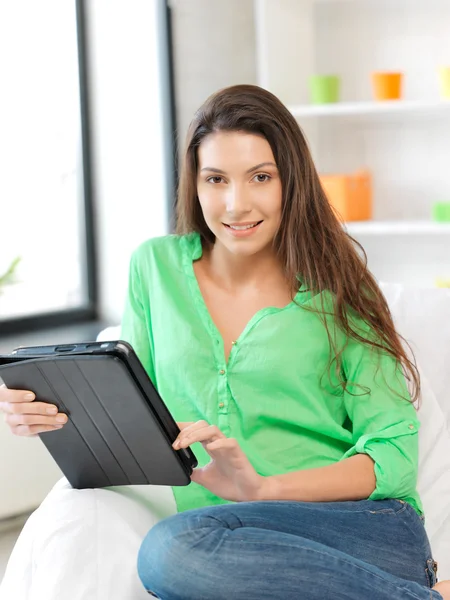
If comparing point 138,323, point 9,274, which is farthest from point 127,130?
point 138,323

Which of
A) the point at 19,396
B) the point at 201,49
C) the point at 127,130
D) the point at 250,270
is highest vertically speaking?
the point at 201,49

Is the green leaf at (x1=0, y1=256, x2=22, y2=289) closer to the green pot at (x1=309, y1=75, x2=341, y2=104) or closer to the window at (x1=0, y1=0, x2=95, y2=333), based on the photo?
the window at (x1=0, y1=0, x2=95, y2=333)

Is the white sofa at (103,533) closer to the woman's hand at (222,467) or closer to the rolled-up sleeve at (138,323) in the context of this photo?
the woman's hand at (222,467)

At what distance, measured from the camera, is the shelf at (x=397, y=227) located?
289cm

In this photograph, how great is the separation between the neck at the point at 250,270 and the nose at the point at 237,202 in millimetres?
152

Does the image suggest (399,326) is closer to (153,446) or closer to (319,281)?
(319,281)

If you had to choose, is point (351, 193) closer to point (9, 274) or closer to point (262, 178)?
point (9, 274)

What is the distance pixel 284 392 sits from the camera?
1.59 m

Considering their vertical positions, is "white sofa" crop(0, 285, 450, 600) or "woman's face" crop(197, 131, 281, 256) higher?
"woman's face" crop(197, 131, 281, 256)

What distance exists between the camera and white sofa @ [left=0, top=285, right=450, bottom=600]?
1.37m

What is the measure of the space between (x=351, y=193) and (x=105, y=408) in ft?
6.03

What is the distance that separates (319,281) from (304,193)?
159mm

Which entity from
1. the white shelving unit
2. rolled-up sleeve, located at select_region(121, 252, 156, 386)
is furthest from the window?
rolled-up sleeve, located at select_region(121, 252, 156, 386)

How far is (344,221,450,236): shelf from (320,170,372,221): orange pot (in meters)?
0.04
